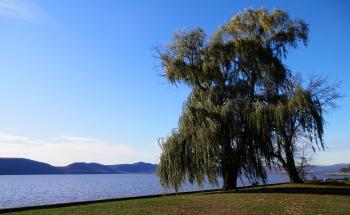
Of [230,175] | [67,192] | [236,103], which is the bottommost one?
[230,175]

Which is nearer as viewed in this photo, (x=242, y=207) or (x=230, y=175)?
(x=242, y=207)

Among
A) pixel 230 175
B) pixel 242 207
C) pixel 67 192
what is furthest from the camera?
pixel 67 192

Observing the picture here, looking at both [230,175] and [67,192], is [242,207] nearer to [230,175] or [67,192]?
[230,175]

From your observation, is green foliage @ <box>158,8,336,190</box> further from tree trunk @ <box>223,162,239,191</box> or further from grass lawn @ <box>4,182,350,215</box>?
grass lawn @ <box>4,182,350,215</box>

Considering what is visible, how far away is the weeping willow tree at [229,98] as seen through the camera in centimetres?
2383

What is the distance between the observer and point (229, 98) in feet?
88.6

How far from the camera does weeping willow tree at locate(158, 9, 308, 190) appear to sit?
78.2 ft

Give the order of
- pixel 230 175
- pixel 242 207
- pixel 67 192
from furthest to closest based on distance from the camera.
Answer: pixel 67 192 → pixel 230 175 → pixel 242 207

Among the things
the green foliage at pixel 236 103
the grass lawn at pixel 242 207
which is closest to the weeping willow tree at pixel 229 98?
the green foliage at pixel 236 103

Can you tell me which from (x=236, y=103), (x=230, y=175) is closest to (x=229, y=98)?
(x=236, y=103)

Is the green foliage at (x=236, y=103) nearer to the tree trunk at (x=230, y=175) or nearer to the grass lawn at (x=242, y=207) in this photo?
the tree trunk at (x=230, y=175)

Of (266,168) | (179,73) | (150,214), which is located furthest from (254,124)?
(150,214)

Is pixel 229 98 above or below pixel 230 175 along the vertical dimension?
above

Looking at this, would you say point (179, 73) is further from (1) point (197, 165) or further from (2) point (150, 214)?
(2) point (150, 214)
